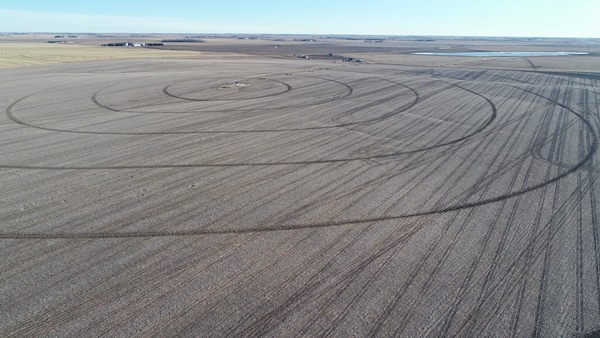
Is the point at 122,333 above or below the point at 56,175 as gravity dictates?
below

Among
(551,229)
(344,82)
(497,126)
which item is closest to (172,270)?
(551,229)

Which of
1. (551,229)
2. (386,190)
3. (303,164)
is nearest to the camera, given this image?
(551,229)

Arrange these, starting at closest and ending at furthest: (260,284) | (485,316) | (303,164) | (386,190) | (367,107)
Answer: (485,316), (260,284), (386,190), (303,164), (367,107)

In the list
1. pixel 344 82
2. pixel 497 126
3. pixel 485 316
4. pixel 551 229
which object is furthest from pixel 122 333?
pixel 344 82

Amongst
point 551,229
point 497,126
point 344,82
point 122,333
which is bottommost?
point 122,333

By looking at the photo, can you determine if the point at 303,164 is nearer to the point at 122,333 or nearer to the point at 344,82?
the point at 122,333

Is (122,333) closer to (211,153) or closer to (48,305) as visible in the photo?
(48,305)

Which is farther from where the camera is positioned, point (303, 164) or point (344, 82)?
point (344, 82)
